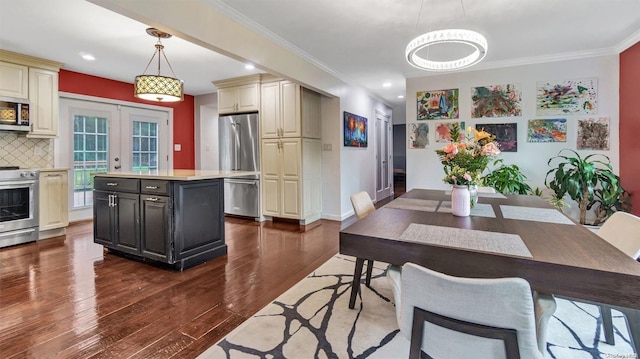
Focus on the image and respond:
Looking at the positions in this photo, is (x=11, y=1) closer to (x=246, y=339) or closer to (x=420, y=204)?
(x=246, y=339)

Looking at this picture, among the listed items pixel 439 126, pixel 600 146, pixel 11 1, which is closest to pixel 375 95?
pixel 439 126

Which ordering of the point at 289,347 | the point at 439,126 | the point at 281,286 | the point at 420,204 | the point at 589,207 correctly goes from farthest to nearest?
the point at 439,126 < the point at 589,207 < the point at 281,286 < the point at 420,204 < the point at 289,347

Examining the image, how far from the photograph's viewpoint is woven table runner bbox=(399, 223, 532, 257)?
119 cm

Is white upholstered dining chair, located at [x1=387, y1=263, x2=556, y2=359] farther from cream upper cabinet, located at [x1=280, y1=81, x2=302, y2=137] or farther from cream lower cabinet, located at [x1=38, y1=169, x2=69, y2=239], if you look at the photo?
cream lower cabinet, located at [x1=38, y1=169, x2=69, y2=239]

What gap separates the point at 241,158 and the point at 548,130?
4619 mm

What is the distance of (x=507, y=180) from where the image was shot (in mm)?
4016

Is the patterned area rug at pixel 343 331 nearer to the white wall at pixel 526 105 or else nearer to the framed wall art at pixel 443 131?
the white wall at pixel 526 105

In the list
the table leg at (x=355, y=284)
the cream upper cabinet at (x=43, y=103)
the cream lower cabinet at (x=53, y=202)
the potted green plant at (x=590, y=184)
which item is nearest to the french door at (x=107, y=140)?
the cream upper cabinet at (x=43, y=103)

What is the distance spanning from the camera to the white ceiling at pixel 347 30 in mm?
2711

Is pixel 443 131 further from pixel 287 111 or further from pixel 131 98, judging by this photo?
pixel 131 98

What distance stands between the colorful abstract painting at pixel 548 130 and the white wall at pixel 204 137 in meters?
5.76

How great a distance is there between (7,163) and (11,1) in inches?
96.8

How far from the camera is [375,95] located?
21.5 feet

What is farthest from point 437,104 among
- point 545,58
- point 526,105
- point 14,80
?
point 14,80
